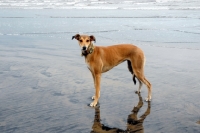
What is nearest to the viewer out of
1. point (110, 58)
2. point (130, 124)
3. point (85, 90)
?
point (130, 124)

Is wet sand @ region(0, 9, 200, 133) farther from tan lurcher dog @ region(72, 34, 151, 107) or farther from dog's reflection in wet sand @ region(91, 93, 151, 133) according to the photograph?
tan lurcher dog @ region(72, 34, 151, 107)

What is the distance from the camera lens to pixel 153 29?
15.3 m

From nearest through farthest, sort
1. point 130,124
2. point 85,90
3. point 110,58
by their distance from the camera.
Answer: point 130,124
point 110,58
point 85,90

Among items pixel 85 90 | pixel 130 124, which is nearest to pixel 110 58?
pixel 85 90

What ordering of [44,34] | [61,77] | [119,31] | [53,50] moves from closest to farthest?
[61,77]
[53,50]
[44,34]
[119,31]

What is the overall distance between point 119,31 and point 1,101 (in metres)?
9.40

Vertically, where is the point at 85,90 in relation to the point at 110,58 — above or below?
below

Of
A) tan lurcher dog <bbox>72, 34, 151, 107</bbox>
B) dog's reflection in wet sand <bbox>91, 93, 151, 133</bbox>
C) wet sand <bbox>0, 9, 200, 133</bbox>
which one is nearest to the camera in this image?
dog's reflection in wet sand <bbox>91, 93, 151, 133</bbox>

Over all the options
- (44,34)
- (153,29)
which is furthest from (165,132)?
(153,29)

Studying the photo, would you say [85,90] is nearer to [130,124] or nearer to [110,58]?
[110,58]

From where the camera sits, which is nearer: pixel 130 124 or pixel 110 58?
pixel 130 124

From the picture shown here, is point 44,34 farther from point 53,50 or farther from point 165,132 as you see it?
point 165,132

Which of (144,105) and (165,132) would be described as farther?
(144,105)

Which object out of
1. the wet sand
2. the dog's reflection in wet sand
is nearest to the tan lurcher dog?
the wet sand
